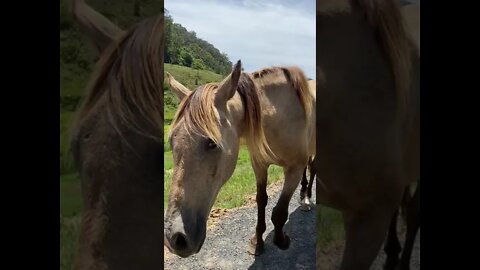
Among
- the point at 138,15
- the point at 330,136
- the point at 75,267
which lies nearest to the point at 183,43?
the point at 138,15

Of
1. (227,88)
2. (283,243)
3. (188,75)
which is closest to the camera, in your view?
(227,88)

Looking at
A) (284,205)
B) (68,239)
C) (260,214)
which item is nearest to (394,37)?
(68,239)

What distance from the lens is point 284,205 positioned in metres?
2.76

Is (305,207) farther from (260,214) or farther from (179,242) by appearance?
(179,242)

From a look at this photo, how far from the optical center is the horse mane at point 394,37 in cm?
135

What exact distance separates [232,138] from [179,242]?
66 cm

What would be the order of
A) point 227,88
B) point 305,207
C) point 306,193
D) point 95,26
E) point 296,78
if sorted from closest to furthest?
point 95,26
point 227,88
point 296,78
point 305,207
point 306,193

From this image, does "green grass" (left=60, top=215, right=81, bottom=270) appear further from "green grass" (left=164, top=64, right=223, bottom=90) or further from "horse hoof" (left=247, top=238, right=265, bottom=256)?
"horse hoof" (left=247, top=238, right=265, bottom=256)

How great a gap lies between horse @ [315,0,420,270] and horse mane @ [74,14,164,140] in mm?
613

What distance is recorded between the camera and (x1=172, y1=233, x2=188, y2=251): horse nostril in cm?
165

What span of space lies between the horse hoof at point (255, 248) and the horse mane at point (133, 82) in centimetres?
190

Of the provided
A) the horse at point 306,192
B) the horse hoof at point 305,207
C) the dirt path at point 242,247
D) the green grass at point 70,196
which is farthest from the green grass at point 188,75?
the horse hoof at point 305,207

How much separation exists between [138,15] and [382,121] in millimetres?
981

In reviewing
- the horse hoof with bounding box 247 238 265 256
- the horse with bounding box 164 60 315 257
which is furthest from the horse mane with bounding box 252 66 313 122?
the horse hoof with bounding box 247 238 265 256
